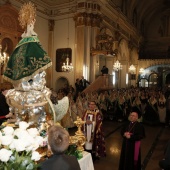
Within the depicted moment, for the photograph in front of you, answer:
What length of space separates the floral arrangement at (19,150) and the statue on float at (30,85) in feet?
2.61

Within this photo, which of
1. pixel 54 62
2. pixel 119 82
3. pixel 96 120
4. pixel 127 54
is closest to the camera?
pixel 96 120

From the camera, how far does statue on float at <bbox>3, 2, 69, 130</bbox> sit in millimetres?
3008

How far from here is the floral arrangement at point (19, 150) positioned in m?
1.90

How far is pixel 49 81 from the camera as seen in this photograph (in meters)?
17.5

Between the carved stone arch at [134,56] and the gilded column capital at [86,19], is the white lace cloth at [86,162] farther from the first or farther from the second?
the carved stone arch at [134,56]

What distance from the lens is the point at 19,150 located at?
2.00 m

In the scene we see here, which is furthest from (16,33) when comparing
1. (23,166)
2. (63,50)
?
(23,166)

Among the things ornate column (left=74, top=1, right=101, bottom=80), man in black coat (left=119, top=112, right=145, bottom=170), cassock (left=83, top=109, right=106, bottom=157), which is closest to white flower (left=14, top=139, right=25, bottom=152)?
man in black coat (left=119, top=112, right=145, bottom=170)

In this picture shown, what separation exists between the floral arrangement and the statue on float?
0.80m

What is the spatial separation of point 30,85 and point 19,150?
1.24 meters

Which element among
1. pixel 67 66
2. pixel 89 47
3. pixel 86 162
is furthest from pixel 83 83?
pixel 86 162

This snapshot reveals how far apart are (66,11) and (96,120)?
41.0ft

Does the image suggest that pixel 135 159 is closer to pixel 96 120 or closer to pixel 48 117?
pixel 96 120

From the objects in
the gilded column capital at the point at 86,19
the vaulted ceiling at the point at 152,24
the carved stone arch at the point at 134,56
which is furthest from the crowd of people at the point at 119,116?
the carved stone arch at the point at 134,56
